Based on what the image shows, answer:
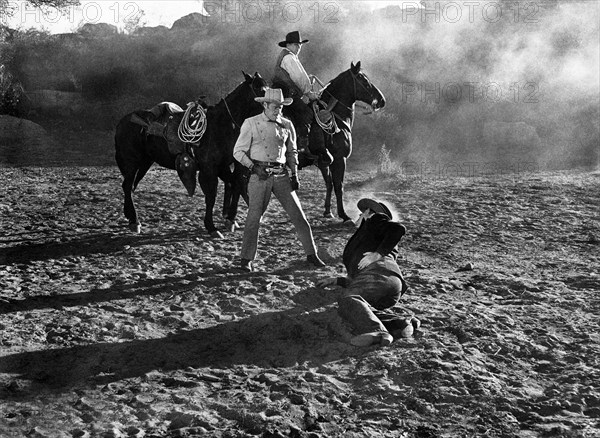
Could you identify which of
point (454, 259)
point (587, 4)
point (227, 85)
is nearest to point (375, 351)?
point (454, 259)

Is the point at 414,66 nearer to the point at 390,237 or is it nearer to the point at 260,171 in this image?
the point at 260,171

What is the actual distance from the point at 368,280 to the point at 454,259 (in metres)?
2.84

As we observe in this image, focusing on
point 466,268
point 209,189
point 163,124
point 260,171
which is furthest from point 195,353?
point 163,124

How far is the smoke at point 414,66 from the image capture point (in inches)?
845

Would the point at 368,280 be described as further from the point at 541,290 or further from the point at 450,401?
the point at 541,290

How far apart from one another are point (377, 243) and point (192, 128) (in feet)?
12.1

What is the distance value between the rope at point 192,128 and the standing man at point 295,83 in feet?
3.90

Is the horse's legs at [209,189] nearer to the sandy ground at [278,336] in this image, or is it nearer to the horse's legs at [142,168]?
the sandy ground at [278,336]

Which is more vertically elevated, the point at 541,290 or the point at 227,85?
the point at 227,85

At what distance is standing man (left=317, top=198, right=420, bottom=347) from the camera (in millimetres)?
6211

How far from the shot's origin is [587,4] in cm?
2730

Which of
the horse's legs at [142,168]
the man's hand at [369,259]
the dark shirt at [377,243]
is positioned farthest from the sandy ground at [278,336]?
the horse's legs at [142,168]

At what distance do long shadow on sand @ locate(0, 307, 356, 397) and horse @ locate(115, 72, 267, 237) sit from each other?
3.51 metres

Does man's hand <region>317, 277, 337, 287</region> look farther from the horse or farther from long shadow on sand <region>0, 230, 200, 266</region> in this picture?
long shadow on sand <region>0, 230, 200, 266</region>
